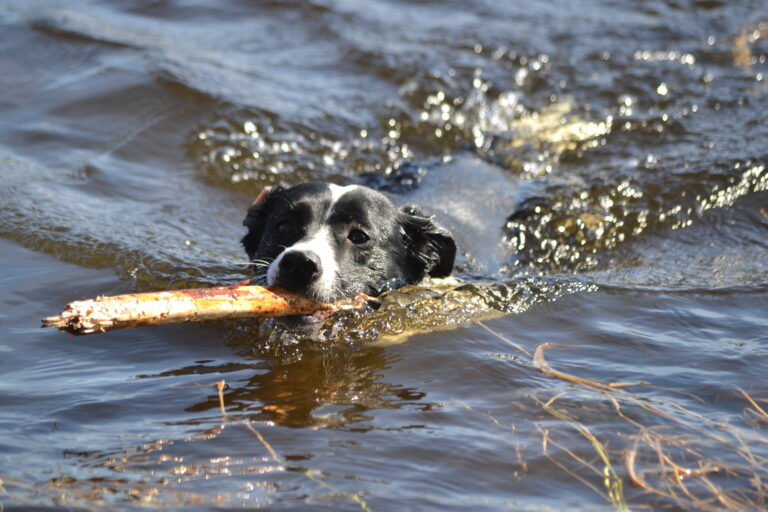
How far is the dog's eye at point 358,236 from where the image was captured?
15.8ft

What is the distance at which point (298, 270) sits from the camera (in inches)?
167

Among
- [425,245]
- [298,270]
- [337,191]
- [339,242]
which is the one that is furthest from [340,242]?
[425,245]

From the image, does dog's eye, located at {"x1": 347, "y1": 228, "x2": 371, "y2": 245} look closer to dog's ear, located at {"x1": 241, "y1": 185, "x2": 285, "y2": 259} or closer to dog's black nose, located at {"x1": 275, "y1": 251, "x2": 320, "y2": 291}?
dog's black nose, located at {"x1": 275, "y1": 251, "x2": 320, "y2": 291}

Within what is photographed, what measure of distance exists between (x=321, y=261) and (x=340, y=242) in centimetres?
43

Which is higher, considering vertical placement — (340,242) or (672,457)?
(340,242)

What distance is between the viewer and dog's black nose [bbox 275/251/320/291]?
420 cm

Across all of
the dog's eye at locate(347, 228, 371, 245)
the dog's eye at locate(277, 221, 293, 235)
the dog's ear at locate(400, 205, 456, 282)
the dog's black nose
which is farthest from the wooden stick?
the dog's ear at locate(400, 205, 456, 282)

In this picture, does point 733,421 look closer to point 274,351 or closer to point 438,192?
point 274,351

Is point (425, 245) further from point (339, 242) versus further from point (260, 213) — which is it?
point (260, 213)

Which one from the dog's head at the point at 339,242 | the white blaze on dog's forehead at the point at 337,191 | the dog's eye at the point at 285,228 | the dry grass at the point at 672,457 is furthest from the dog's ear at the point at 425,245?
the dry grass at the point at 672,457

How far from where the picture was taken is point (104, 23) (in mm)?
10062

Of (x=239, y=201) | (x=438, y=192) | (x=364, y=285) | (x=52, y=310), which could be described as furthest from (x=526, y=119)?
(x=52, y=310)

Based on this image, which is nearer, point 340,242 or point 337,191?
point 340,242

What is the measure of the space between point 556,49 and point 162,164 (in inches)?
190
